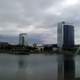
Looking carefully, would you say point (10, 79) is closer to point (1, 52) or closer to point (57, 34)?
point (57, 34)

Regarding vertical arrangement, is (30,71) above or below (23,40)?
below

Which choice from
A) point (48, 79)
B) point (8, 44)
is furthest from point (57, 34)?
point (48, 79)

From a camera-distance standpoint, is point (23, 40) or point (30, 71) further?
point (23, 40)

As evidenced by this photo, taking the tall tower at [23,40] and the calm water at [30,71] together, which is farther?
the tall tower at [23,40]

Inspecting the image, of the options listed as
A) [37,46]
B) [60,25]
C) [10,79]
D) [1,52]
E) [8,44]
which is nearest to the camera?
[10,79]

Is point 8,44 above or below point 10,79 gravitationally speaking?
above

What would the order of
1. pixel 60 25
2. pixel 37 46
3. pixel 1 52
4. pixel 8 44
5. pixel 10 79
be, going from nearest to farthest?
1. pixel 10 79
2. pixel 60 25
3. pixel 8 44
4. pixel 1 52
5. pixel 37 46

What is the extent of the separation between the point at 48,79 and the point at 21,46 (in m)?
19.2

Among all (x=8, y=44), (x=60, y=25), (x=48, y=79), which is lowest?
(x=48, y=79)

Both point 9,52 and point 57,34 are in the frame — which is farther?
point 9,52

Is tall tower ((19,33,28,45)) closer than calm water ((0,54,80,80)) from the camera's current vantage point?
No

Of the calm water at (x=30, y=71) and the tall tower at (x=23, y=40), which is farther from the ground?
the tall tower at (x=23, y=40)

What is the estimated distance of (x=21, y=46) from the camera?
2480 cm

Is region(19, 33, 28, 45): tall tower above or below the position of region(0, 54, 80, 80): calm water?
above
